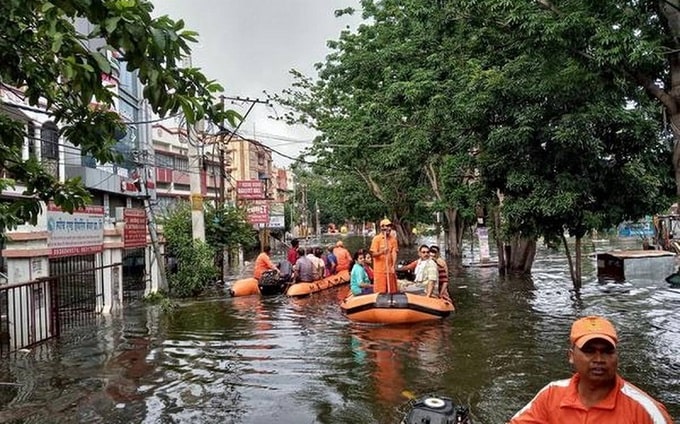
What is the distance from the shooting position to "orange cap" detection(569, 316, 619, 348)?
291 centimetres

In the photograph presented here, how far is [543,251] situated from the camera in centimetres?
3753

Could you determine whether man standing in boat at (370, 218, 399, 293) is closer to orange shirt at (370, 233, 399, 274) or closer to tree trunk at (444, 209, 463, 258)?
orange shirt at (370, 233, 399, 274)

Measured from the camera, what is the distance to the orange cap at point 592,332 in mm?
2906

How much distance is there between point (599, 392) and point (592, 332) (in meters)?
0.30

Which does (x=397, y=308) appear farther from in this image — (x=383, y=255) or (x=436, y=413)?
(x=436, y=413)

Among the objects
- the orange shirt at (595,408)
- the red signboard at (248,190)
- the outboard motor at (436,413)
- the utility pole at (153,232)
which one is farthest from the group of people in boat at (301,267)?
the orange shirt at (595,408)

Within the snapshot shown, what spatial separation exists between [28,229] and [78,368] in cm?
301

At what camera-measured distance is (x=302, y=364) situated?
29.2 feet

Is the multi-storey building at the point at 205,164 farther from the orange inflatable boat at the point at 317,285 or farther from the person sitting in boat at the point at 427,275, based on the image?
the person sitting in boat at the point at 427,275

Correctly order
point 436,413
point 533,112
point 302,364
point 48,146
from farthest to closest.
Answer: point 48,146 → point 533,112 → point 302,364 → point 436,413

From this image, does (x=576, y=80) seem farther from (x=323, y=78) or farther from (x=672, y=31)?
(x=323, y=78)

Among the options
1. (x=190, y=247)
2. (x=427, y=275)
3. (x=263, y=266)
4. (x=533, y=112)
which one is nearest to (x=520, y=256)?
(x=263, y=266)

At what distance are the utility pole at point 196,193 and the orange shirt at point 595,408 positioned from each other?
1506 cm

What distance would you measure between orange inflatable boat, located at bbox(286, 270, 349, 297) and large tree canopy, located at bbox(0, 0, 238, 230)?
12693mm
